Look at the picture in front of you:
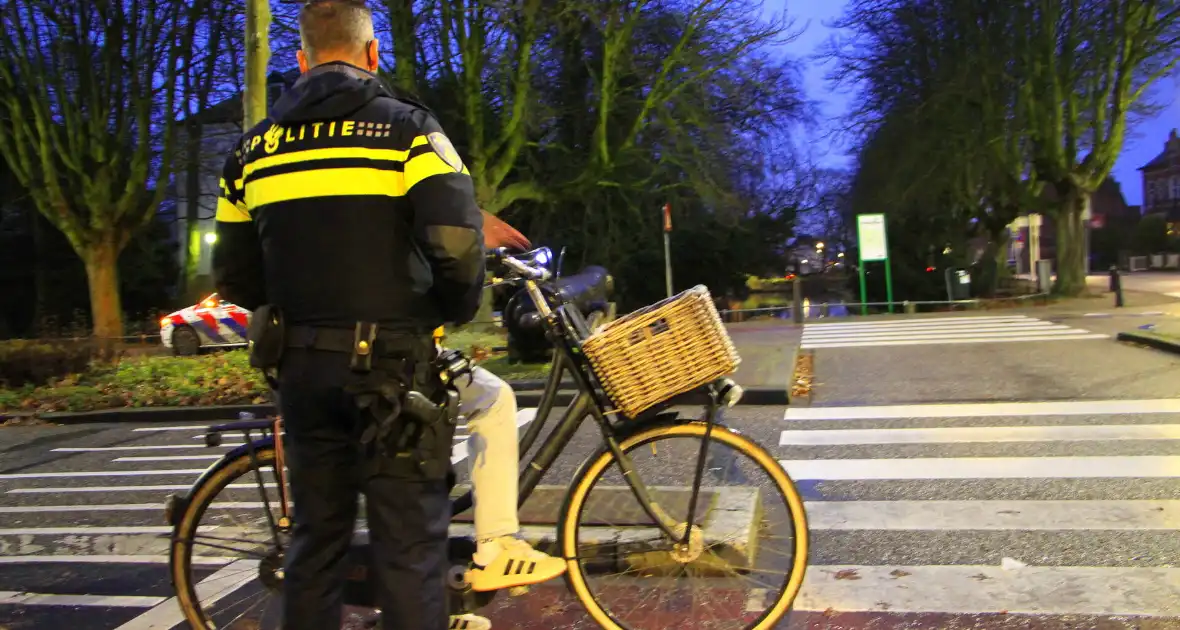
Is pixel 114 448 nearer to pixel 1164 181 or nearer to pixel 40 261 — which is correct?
pixel 40 261

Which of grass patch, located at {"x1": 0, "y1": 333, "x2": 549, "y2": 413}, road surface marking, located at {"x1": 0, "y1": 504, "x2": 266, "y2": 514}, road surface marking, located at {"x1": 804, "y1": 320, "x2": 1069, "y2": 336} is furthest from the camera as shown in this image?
road surface marking, located at {"x1": 804, "y1": 320, "x2": 1069, "y2": 336}

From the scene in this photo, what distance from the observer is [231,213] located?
246cm

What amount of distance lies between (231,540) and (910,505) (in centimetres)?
345

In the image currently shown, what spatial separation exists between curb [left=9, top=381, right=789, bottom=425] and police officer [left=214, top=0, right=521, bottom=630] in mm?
5817

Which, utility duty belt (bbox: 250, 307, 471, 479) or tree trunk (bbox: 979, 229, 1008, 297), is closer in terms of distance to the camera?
utility duty belt (bbox: 250, 307, 471, 479)

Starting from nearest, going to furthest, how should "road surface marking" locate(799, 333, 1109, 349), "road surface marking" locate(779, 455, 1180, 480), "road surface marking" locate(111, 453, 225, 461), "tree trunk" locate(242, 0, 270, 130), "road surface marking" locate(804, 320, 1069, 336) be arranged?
"road surface marking" locate(779, 455, 1180, 480), "tree trunk" locate(242, 0, 270, 130), "road surface marking" locate(111, 453, 225, 461), "road surface marking" locate(799, 333, 1109, 349), "road surface marking" locate(804, 320, 1069, 336)

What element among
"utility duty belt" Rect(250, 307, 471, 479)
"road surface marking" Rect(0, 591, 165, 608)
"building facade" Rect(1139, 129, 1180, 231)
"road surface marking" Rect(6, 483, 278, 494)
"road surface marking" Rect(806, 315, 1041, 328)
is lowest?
Answer: "road surface marking" Rect(0, 591, 165, 608)

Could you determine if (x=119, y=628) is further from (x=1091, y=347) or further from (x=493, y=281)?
(x=1091, y=347)

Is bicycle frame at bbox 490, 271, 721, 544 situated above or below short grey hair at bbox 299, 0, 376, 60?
below

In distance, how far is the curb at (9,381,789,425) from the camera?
26.5 feet

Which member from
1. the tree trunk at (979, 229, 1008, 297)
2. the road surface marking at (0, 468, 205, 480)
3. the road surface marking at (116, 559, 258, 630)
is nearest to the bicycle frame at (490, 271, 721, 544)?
the road surface marking at (116, 559, 258, 630)

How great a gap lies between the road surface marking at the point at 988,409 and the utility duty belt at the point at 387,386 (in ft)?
18.3

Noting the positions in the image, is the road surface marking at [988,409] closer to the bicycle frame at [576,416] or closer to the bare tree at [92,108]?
the bicycle frame at [576,416]

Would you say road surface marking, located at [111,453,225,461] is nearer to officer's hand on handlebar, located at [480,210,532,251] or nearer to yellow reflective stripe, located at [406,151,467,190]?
officer's hand on handlebar, located at [480,210,532,251]
